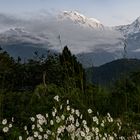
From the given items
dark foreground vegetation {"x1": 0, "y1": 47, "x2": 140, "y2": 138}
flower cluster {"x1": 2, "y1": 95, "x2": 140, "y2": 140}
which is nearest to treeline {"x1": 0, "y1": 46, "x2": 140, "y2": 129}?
dark foreground vegetation {"x1": 0, "y1": 47, "x2": 140, "y2": 138}

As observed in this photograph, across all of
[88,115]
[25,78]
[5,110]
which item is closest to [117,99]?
[88,115]

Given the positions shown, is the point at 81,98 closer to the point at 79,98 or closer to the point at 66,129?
the point at 79,98

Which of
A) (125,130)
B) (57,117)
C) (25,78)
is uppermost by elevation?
(57,117)

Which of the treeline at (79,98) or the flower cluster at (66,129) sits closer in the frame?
the flower cluster at (66,129)

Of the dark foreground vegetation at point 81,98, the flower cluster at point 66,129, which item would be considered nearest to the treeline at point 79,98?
the dark foreground vegetation at point 81,98

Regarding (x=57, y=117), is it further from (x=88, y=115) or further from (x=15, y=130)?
(x=88, y=115)

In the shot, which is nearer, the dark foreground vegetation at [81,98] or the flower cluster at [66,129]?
the flower cluster at [66,129]

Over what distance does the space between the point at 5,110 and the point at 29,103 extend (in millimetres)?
450

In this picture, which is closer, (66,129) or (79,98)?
(66,129)

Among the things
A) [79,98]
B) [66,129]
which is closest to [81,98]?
[79,98]

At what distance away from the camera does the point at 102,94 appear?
10648mm

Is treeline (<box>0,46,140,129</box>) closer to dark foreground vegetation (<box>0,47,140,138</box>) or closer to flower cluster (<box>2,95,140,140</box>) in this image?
dark foreground vegetation (<box>0,47,140,138</box>)

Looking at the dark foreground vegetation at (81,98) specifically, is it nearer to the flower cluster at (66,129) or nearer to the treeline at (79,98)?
the treeline at (79,98)

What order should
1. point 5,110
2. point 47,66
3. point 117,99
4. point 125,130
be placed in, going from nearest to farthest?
point 125,130, point 5,110, point 117,99, point 47,66
